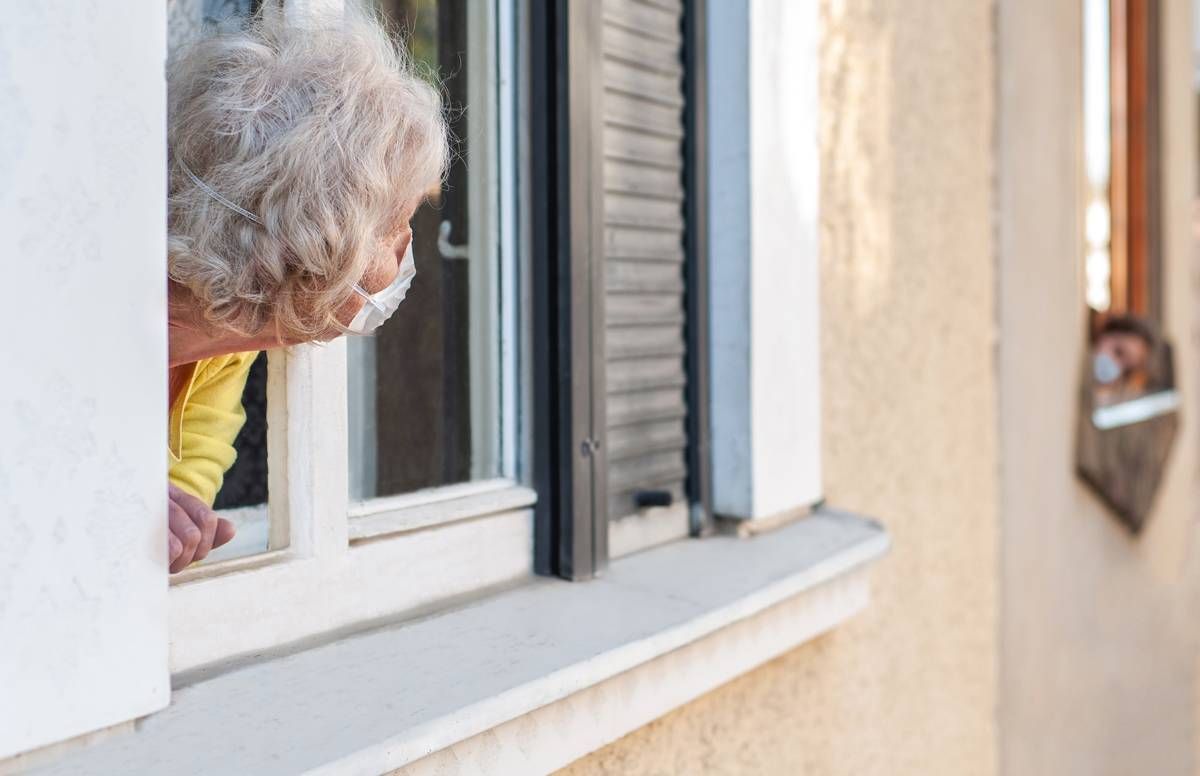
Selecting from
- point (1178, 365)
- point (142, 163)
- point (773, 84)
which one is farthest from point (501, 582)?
point (1178, 365)

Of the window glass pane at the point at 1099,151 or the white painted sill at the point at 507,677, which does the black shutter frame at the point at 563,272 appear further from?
the window glass pane at the point at 1099,151

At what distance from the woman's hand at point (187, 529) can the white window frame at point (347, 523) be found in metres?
0.04

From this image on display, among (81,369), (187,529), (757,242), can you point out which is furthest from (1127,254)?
(81,369)

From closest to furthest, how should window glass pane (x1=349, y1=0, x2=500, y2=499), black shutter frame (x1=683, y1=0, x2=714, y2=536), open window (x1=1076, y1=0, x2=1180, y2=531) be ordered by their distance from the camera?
window glass pane (x1=349, y1=0, x2=500, y2=499), black shutter frame (x1=683, y1=0, x2=714, y2=536), open window (x1=1076, y1=0, x2=1180, y2=531)

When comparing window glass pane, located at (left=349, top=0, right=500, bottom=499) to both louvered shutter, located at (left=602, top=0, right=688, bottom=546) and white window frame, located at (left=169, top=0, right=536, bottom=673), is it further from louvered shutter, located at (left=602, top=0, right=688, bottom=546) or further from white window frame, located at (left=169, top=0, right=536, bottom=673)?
louvered shutter, located at (left=602, top=0, right=688, bottom=546)

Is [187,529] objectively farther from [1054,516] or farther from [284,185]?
[1054,516]

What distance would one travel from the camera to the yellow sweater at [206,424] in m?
1.28

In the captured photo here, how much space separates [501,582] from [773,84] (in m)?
1.01

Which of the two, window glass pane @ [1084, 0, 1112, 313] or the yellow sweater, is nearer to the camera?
the yellow sweater

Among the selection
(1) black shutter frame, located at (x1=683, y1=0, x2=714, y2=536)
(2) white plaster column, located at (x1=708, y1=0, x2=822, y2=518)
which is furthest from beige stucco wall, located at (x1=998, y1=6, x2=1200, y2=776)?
(1) black shutter frame, located at (x1=683, y1=0, x2=714, y2=536)

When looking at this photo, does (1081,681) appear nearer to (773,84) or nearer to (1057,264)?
(1057,264)

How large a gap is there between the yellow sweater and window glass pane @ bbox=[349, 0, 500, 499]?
1.00ft

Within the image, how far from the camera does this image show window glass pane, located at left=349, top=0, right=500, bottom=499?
63.2 inches

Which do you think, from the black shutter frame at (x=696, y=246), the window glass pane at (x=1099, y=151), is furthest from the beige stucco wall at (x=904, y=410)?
the window glass pane at (x=1099, y=151)
